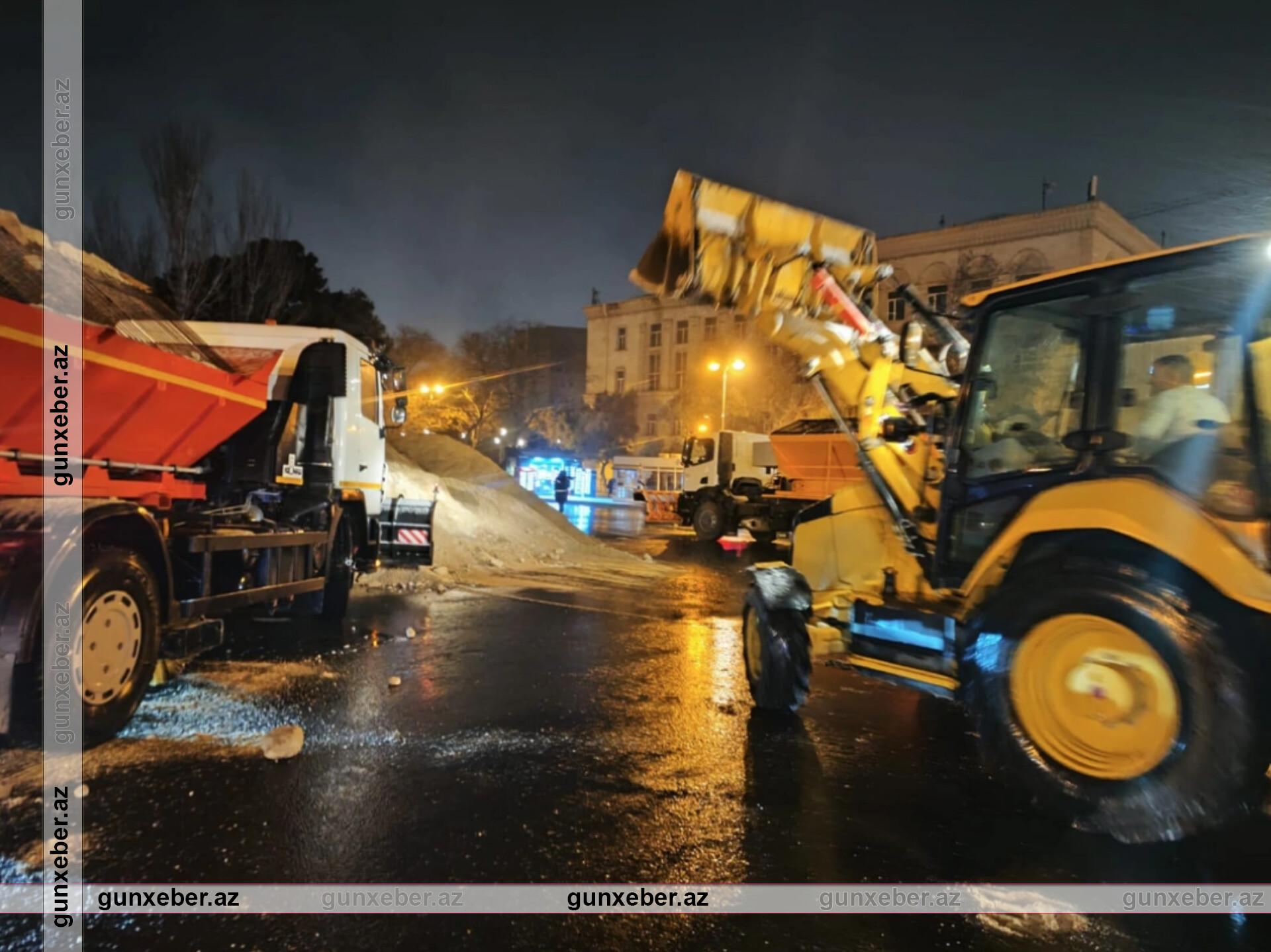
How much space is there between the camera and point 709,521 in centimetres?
2317

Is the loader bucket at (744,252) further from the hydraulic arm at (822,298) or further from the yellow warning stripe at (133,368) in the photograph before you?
the yellow warning stripe at (133,368)

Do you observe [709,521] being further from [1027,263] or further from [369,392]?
[1027,263]

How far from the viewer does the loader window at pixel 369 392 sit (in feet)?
30.3

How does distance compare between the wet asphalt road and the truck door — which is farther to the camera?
the truck door

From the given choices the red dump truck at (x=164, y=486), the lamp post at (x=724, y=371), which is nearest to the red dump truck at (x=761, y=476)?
the lamp post at (x=724, y=371)

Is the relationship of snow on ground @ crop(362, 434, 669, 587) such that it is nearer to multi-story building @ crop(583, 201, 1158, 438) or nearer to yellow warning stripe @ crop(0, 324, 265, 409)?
yellow warning stripe @ crop(0, 324, 265, 409)

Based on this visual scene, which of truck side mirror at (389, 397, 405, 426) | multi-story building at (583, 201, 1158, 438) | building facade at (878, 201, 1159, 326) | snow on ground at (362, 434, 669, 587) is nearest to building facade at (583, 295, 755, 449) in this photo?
multi-story building at (583, 201, 1158, 438)

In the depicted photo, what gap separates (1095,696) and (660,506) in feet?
85.8

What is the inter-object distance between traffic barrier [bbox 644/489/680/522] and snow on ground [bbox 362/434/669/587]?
32.2ft

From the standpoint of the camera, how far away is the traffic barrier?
29703 mm

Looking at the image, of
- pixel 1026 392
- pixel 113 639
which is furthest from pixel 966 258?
pixel 113 639

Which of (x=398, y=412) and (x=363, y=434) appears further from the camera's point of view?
(x=398, y=412)

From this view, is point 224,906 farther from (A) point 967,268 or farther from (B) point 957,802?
(A) point 967,268

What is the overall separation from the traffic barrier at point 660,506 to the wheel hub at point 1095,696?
25.4 m
